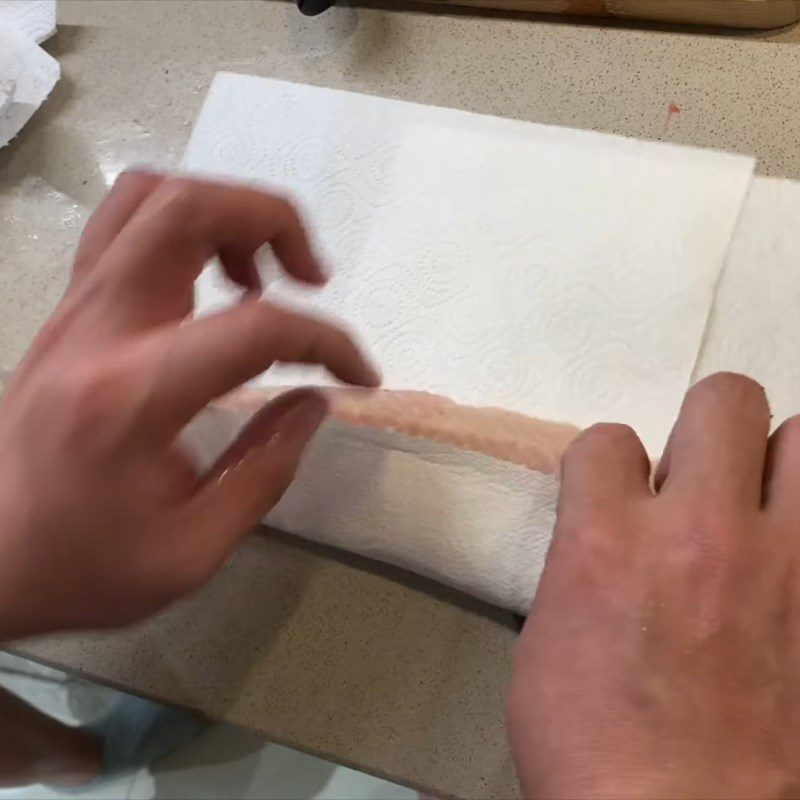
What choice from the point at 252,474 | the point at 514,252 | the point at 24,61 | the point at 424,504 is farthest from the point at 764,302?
the point at 24,61

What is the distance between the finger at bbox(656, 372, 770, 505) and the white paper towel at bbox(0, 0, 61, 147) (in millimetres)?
719

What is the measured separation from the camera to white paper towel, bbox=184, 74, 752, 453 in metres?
0.62

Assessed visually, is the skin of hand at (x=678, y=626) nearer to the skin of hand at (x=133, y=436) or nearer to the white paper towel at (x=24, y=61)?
A: the skin of hand at (x=133, y=436)

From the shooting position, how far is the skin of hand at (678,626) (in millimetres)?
361

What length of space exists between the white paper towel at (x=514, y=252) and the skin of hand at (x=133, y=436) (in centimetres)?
24

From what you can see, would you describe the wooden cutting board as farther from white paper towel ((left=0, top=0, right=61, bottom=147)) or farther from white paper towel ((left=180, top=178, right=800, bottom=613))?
white paper towel ((left=0, top=0, right=61, bottom=147))

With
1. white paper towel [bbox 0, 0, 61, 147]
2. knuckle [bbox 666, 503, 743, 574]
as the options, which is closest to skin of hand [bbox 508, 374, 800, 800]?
knuckle [bbox 666, 503, 743, 574]

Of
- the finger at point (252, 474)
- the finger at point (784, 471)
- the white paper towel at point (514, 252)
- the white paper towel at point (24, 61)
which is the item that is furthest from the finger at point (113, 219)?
the white paper towel at point (24, 61)

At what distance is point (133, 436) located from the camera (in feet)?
1.24

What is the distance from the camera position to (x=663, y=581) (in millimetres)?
394

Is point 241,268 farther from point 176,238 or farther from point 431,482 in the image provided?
point 431,482

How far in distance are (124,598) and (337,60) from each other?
595 millimetres

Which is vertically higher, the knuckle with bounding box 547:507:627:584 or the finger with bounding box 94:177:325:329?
the finger with bounding box 94:177:325:329

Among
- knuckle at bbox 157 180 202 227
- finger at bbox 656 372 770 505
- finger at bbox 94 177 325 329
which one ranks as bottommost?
finger at bbox 656 372 770 505
